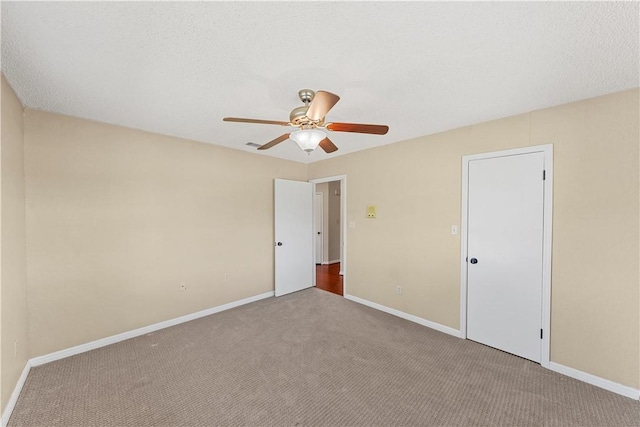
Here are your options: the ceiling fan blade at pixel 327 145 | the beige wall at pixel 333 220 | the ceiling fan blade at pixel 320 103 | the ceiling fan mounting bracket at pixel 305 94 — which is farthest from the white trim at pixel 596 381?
the beige wall at pixel 333 220

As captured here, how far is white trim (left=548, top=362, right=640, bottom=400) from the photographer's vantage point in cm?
193

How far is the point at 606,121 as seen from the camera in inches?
80.1

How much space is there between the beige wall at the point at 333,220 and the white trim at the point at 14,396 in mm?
5319

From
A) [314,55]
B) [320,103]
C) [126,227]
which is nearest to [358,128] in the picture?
[320,103]

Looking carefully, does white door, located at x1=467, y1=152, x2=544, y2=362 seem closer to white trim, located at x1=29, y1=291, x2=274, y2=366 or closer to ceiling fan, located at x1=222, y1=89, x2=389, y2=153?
ceiling fan, located at x1=222, y1=89, x2=389, y2=153

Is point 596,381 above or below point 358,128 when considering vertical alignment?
below

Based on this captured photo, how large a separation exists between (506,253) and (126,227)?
407 cm

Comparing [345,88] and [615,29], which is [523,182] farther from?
[345,88]

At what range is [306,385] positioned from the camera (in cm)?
206

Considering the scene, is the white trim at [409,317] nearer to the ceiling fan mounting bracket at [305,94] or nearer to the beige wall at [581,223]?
the beige wall at [581,223]

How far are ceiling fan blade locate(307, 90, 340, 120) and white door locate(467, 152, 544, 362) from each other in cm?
203

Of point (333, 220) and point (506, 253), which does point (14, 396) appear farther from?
point (333, 220)

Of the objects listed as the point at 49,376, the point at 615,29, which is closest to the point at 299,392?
the point at 49,376

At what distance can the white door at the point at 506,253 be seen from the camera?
237 cm
